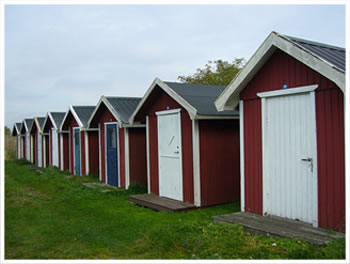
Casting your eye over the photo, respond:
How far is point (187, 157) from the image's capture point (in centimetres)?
890

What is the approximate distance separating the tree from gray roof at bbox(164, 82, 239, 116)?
18.3 metres

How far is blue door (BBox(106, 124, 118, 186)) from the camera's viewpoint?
13.1 m

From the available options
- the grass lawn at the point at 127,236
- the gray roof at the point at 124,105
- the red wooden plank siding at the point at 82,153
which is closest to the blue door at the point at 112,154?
the gray roof at the point at 124,105

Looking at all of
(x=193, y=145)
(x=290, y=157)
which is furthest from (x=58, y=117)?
(x=290, y=157)

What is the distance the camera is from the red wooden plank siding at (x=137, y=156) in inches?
487

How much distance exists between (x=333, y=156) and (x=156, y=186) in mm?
5439

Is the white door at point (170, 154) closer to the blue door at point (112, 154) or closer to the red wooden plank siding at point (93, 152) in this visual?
the blue door at point (112, 154)

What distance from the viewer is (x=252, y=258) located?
197 inches

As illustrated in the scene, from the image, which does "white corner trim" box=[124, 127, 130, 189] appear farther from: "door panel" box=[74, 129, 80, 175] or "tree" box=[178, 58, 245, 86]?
"tree" box=[178, 58, 245, 86]

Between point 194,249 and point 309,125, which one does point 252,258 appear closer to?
point 194,249

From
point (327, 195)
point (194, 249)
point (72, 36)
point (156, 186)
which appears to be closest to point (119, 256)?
point (194, 249)

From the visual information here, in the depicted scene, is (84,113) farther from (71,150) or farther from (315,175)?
(315,175)

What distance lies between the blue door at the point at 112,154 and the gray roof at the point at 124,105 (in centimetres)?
69

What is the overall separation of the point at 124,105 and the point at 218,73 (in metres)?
18.0
